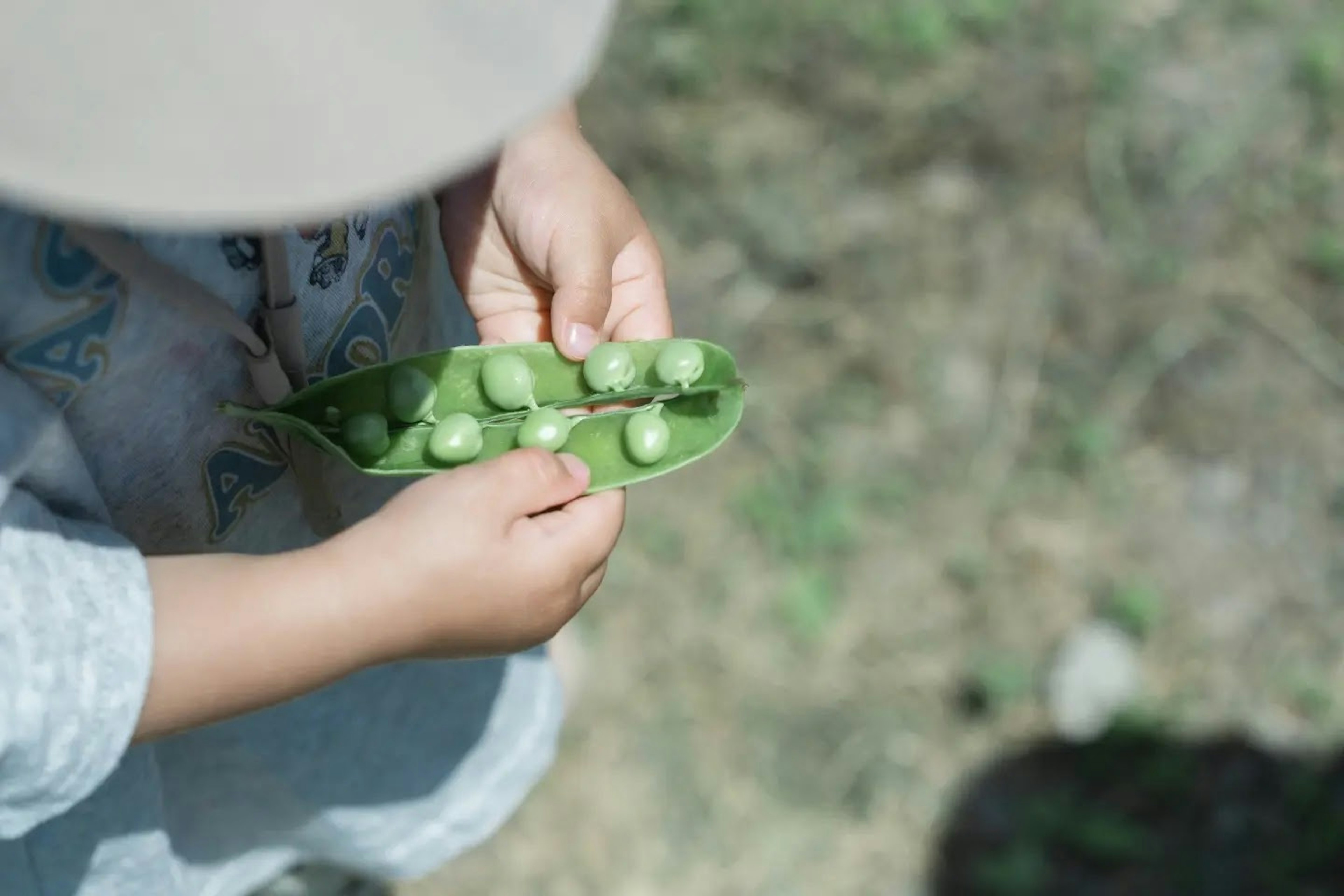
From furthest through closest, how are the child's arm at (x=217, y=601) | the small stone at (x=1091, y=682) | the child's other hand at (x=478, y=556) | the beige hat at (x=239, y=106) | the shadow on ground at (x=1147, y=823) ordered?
the small stone at (x=1091, y=682), the shadow on ground at (x=1147, y=823), the child's other hand at (x=478, y=556), the child's arm at (x=217, y=601), the beige hat at (x=239, y=106)

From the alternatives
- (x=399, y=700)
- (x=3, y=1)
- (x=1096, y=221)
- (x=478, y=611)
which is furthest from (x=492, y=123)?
(x=1096, y=221)

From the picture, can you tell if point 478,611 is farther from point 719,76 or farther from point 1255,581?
point 719,76

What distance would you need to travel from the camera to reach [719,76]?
10.1ft

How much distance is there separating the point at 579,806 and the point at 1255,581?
137 cm

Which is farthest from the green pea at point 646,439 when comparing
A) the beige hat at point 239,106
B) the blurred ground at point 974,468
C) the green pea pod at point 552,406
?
the blurred ground at point 974,468

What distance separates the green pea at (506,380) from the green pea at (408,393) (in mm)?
60

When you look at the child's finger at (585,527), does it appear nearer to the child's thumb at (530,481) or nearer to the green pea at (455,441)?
the child's thumb at (530,481)

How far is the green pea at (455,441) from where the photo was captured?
50.6 inches

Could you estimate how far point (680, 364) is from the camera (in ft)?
4.35

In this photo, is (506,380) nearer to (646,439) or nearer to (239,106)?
(646,439)

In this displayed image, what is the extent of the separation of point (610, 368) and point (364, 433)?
25 cm

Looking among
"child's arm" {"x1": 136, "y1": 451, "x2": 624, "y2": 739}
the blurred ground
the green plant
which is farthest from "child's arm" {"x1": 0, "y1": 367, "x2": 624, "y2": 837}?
the green plant

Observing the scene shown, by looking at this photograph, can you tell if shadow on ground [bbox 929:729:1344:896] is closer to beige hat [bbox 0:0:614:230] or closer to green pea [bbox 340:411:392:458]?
green pea [bbox 340:411:392:458]

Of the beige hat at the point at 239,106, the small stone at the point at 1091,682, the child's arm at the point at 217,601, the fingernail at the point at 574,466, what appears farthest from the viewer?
the small stone at the point at 1091,682
